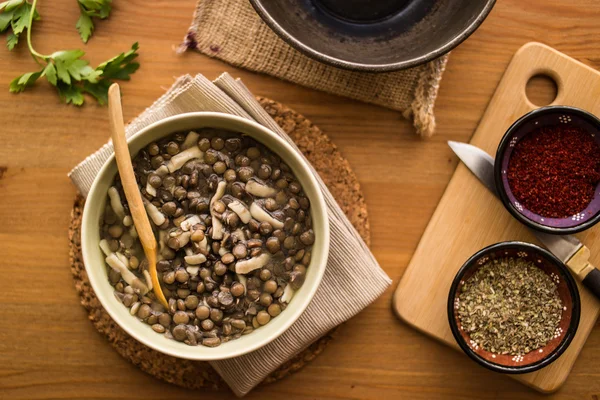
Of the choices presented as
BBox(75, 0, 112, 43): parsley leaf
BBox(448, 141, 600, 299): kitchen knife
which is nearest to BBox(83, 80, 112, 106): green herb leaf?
BBox(75, 0, 112, 43): parsley leaf

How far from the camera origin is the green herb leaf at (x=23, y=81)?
1.69m

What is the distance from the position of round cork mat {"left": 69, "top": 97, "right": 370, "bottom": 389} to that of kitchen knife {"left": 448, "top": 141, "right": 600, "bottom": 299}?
0.32 meters

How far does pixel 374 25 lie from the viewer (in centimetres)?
172

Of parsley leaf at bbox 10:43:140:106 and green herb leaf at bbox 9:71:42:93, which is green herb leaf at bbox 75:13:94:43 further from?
green herb leaf at bbox 9:71:42:93

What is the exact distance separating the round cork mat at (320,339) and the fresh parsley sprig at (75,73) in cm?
31

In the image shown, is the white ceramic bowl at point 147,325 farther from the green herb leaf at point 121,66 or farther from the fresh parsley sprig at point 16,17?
the fresh parsley sprig at point 16,17

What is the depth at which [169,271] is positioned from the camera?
1.47 meters

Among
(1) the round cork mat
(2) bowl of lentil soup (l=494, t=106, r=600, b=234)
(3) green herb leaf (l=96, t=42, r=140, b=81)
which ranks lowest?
(1) the round cork mat

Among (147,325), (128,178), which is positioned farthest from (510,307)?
(128,178)

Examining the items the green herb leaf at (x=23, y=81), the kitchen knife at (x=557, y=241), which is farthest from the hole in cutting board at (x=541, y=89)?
the green herb leaf at (x=23, y=81)

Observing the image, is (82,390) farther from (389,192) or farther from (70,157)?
(389,192)

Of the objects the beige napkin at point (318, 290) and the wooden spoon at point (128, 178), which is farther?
the beige napkin at point (318, 290)

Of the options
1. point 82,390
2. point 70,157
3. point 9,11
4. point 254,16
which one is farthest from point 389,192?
point 9,11

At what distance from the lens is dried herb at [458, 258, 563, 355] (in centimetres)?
168
